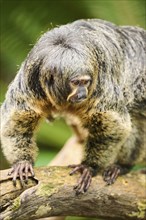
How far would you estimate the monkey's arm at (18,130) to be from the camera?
5.01m

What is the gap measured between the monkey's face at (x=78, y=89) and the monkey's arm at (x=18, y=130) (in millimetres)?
482

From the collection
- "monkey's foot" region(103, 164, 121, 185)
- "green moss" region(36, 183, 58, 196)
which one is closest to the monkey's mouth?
"green moss" region(36, 183, 58, 196)

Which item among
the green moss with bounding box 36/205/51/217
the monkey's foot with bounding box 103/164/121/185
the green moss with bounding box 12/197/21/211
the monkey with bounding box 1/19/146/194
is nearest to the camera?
the monkey with bounding box 1/19/146/194

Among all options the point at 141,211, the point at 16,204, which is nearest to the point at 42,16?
the point at 141,211

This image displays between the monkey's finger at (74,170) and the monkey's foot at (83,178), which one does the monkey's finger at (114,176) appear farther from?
the monkey's finger at (74,170)

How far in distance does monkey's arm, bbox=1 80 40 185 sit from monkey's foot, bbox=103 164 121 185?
0.56 m

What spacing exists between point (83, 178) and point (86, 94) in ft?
2.79

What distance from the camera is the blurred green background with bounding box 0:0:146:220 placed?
7.01 m

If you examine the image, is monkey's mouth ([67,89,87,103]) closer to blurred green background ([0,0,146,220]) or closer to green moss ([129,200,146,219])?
green moss ([129,200,146,219])

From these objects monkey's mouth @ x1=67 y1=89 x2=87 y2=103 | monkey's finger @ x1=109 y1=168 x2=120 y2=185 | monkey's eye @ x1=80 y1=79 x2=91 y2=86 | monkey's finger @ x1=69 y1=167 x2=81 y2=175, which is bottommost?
monkey's finger @ x1=109 y1=168 x2=120 y2=185

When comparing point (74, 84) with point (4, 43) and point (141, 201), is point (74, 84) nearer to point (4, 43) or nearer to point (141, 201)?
point (141, 201)

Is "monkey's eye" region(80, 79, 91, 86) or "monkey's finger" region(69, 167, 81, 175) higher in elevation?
"monkey's eye" region(80, 79, 91, 86)

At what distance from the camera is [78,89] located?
4555 mm

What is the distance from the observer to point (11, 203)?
477 centimetres
